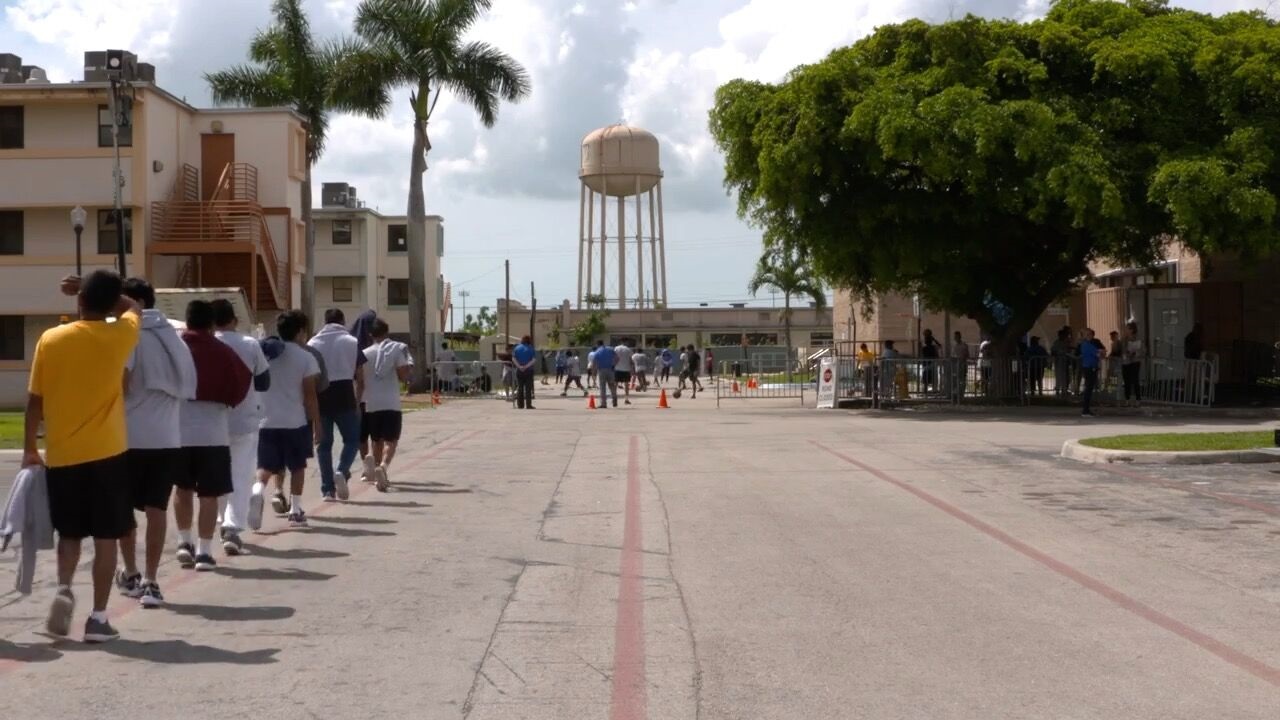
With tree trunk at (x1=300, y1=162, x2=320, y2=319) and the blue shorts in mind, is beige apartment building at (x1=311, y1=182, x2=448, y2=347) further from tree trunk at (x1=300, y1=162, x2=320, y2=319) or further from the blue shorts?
the blue shorts

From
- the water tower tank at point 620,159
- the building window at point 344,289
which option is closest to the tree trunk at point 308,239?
the building window at point 344,289

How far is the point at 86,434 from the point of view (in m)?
7.24

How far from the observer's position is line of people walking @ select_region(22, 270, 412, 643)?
285 inches

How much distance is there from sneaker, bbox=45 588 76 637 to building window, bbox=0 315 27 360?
38.8m

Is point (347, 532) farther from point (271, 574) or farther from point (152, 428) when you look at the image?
point (152, 428)

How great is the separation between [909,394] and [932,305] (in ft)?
8.89

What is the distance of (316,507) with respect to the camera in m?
13.4

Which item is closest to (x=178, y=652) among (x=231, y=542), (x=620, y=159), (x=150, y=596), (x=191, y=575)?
(x=150, y=596)

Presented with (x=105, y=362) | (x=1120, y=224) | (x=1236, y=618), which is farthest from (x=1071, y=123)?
(x=105, y=362)

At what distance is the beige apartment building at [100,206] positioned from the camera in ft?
135

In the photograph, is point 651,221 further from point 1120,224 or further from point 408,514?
point 408,514

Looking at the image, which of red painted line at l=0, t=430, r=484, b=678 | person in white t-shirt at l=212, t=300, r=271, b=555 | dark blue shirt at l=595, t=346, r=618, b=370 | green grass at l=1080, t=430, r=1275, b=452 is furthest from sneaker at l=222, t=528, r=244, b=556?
dark blue shirt at l=595, t=346, r=618, b=370

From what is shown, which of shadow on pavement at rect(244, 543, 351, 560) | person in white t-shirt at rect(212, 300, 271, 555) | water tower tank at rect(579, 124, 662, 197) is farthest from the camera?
water tower tank at rect(579, 124, 662, 197)

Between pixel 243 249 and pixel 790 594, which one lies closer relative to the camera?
pixel 790 594
